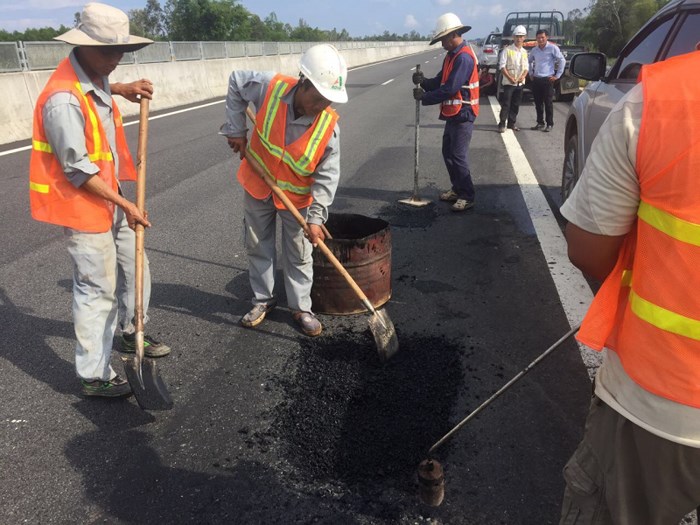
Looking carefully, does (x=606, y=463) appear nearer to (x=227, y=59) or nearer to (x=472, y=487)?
(x=472, y=487)

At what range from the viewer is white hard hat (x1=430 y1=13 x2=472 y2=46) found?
5.78 m

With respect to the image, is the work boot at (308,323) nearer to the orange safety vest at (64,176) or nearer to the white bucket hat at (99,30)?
the orange safety vest at (64,176)

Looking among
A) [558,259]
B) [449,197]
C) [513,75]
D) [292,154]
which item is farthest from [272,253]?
[513,75]

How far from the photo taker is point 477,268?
4.82 metres

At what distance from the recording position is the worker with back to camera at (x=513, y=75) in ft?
35.7

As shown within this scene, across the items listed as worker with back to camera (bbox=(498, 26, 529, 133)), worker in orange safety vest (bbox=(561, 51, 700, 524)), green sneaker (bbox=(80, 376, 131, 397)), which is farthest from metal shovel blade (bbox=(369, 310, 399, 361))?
worker with back to camera (bbox=(498, 26, 529, 133))

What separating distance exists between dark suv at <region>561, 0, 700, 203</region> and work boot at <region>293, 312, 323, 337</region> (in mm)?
2667

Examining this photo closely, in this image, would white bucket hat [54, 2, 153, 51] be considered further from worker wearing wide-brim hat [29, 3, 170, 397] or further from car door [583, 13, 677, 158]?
car door [583, 13, 677, 158]

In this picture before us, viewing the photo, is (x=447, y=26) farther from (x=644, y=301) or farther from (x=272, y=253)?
(x=644, y=301)

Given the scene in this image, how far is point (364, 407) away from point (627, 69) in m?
3.44

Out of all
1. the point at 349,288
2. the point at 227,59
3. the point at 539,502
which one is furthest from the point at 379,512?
the point at 227,59

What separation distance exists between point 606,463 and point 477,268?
3.44 meters

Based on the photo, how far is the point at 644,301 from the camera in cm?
130

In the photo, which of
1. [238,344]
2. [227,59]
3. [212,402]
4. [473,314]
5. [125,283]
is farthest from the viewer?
[227,59]
